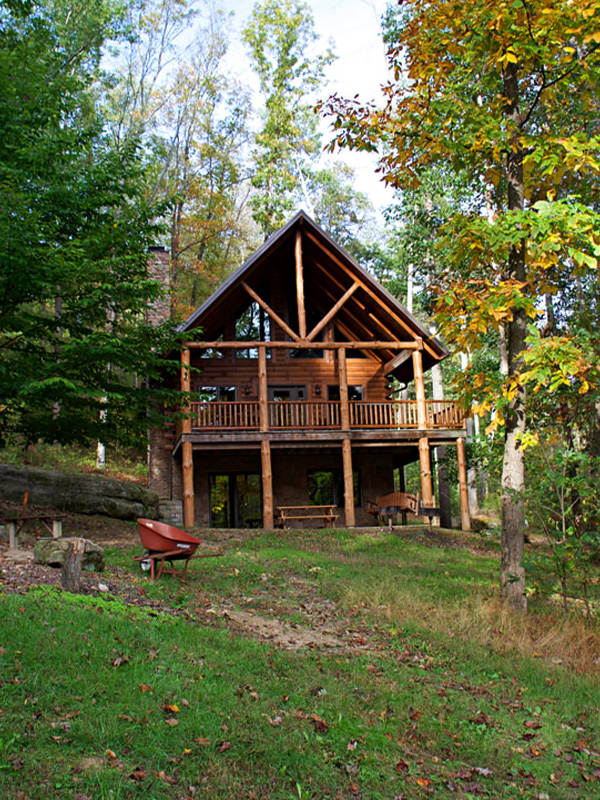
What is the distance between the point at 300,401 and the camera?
21.2m

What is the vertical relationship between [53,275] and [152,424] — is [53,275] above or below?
above

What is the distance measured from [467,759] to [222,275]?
35978mm

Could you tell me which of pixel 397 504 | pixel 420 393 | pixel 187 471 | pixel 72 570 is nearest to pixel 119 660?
pixel 72 570

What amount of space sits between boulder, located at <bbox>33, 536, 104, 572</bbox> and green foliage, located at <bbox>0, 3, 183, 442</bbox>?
2893mm

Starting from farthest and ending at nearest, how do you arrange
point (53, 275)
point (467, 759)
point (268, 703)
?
point (53, 275), point (268, 703), point (467, 759)

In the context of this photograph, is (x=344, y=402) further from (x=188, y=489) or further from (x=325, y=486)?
(x=188, y=489)

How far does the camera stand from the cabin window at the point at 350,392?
24859mm

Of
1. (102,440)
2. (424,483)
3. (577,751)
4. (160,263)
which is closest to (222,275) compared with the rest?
(160,263)

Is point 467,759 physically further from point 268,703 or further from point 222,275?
point 222,275

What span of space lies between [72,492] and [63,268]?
854 cm

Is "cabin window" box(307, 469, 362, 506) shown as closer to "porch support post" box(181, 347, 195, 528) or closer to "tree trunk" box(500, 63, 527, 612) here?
"porch support post" box(181, 347, 195, 528)

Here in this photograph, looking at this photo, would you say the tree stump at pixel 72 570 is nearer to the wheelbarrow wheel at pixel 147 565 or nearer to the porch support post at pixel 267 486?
the wheelbarrow wheel at pixel 147 565

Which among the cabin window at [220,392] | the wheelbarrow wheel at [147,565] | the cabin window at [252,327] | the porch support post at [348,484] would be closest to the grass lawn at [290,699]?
the wheelbarrow wheel at [147,565]

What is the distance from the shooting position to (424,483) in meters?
21.0
